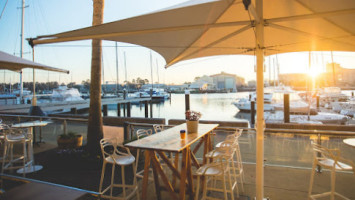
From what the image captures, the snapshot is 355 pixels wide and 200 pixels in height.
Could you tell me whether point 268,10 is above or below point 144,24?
above

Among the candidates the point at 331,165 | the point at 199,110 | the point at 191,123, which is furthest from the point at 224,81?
the point at 331,165

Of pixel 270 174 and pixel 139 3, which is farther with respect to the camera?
pixel 139 3

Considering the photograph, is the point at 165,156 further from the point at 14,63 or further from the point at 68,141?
the point at 68,141

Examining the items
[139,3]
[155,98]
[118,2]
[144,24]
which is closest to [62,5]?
[118,2]

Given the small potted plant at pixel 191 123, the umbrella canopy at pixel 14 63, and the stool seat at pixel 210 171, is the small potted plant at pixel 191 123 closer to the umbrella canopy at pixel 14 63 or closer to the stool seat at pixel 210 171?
the stool seat at pixel 210 171

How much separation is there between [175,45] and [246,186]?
287 centimetres

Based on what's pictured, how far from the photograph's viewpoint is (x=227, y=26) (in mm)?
3266

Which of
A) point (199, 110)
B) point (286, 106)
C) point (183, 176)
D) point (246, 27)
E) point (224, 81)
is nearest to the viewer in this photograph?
point (183, 176)

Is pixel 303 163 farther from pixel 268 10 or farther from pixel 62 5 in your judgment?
pixel 62 5

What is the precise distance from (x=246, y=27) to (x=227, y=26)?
346mm

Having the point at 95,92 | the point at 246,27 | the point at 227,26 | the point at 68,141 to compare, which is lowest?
the point at 68,141

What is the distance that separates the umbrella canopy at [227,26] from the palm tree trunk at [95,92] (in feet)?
6.79

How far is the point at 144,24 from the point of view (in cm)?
292

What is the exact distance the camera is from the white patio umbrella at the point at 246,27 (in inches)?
106
